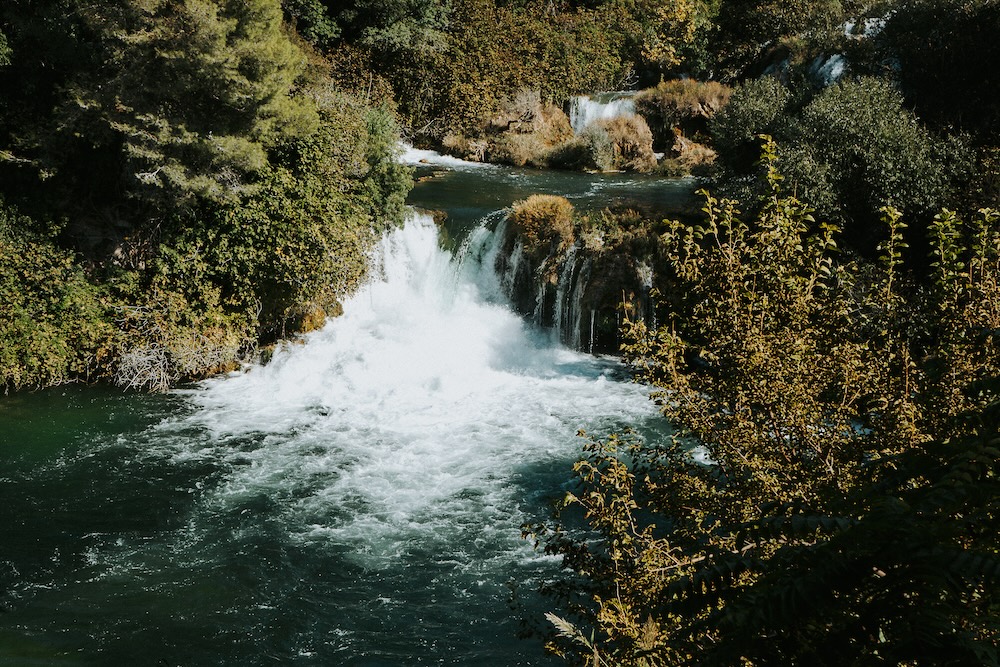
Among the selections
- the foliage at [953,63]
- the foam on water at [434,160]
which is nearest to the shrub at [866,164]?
the foliage at [953,63]

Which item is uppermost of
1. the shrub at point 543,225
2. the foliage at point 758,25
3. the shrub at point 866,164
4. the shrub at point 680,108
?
the foliage at point 758,25

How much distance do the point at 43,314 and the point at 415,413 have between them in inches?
287

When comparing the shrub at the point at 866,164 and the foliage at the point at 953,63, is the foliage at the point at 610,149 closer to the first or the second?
the foliage at the point at 953,63

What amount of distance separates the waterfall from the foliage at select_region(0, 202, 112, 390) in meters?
19.4

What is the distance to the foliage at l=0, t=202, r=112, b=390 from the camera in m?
14.3

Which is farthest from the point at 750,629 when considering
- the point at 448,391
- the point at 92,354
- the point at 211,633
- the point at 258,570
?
the point at 92,354

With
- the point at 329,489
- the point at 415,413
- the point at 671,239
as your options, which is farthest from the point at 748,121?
the point at 671,239

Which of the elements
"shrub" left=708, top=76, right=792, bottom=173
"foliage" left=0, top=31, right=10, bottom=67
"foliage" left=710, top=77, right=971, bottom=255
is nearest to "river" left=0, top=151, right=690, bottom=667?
"foliage" left=710, top=77, right=971, bottom=255

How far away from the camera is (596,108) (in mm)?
30062

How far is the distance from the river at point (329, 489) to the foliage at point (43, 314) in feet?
1.83

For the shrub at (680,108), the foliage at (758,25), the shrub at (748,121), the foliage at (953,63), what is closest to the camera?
the shrub at (748,121)

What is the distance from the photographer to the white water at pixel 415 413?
35.7ft

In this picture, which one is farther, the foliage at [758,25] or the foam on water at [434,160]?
the foliage at [758,25]

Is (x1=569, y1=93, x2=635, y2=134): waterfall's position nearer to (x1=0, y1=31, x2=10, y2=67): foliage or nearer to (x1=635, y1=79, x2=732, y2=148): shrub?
(x1=635, y1=79, x2=732, y2=148): shrub
